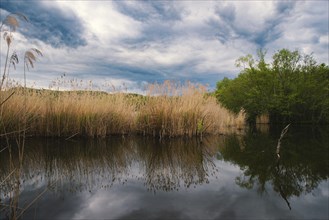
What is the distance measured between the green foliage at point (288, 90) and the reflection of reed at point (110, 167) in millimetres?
22225

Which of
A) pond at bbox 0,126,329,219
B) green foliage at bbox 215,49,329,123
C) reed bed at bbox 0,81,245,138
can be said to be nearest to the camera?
pond at bbox 0,126,329,219

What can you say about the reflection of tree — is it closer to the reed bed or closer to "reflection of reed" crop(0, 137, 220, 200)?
"reflection of reed" crop(0, 137, 220, 200)

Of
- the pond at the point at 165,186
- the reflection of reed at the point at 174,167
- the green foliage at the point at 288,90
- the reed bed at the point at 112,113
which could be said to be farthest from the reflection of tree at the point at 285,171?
the green foliage at the point at 288,90

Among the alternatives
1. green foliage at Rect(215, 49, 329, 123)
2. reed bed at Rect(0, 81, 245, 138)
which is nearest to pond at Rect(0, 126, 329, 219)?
reed bed at Rect(0, 81, 245, 138)

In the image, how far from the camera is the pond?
2404mm

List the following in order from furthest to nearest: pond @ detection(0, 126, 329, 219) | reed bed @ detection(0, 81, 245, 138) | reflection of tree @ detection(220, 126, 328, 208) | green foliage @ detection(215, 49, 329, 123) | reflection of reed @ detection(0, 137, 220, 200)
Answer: green foliage @ detection(215, 49, 329, 123) < reed bed @ detection(0, 81, 245, 138) < reflection of reed @ detection(0, 137, 220, 200) < reflection of tree @ detection(220, 126, 328, 208) < pond @ detection(0, 126, 329, 219)

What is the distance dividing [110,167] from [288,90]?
85.6 ft

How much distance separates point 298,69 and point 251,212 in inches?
1130

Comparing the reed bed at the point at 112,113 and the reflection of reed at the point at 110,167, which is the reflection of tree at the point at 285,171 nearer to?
the reflection of reed at the point at 110,167

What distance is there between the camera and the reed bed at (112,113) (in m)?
8.02

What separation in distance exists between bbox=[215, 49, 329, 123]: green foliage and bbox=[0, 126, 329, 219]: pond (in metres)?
22.2

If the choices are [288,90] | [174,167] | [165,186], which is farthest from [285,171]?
[288,90]

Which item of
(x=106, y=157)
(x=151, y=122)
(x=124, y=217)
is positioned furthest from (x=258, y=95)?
(x=124, y=217)

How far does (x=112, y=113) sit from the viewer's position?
8.67m
